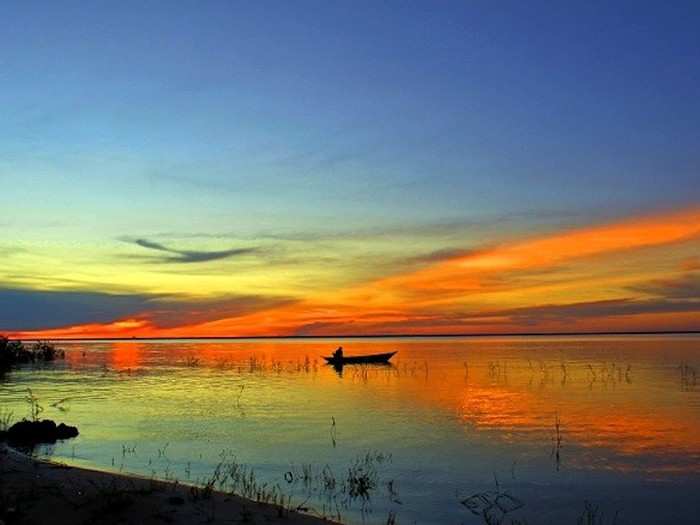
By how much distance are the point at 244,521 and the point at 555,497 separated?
1106 cm

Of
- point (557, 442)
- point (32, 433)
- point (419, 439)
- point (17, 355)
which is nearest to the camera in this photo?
point (32, 433)

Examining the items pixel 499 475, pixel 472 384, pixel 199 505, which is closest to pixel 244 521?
pixel 199 505

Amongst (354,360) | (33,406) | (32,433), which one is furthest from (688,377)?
(32,433)

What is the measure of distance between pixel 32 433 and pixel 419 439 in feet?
53.7

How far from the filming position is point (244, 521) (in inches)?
517

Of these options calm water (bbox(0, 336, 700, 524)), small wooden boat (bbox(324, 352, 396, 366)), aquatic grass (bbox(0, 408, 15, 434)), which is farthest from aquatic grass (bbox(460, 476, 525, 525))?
small wooden boat (bbox(324, 352, 396, 366))

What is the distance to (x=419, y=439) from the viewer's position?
30188 mm

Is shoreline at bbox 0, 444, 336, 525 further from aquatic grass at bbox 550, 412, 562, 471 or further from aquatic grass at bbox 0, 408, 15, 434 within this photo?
aquatic grass at bbox 0, 408, 15, 434

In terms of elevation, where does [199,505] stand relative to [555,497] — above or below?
above

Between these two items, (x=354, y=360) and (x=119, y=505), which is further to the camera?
(x=354, y=360)

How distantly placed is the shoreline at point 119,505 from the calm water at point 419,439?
385cm

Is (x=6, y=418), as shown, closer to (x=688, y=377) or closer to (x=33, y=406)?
(x=33, y=406)

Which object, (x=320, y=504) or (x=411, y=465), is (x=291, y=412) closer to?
(x=411, y=465)

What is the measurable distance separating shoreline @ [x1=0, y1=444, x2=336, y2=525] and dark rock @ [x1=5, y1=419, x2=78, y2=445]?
11124 mm
